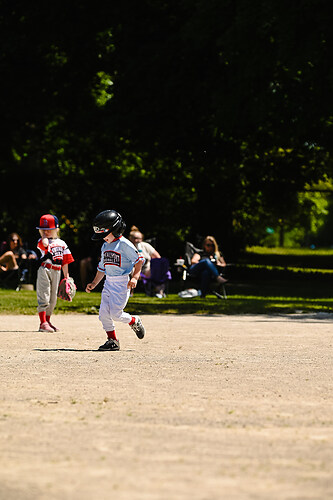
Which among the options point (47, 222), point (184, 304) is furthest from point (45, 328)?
point (184, 304)

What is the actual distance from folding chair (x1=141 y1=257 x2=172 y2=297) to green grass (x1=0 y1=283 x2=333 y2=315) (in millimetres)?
352

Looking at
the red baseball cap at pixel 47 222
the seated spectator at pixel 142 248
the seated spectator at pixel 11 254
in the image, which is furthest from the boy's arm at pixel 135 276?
the seated spectator at pixel 11 254

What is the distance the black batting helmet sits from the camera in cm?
1120

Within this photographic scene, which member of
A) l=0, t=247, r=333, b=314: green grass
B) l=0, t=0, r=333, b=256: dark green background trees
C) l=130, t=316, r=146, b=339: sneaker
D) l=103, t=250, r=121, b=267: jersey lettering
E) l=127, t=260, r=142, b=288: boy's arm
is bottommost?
l=0, t=247, r=333, b=314: green grass

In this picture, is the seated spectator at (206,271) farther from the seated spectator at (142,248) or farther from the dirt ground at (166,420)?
the dirt ground at (166,420)

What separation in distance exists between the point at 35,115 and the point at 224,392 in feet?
74.2

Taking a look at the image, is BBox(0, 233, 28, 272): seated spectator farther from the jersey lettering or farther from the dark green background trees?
the jersey lettering

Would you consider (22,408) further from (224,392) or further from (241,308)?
(241,308)

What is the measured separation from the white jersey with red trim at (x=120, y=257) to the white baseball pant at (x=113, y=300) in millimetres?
79

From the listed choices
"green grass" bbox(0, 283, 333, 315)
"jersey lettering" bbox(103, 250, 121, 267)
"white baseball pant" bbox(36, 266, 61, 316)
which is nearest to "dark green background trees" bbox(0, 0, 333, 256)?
"green grass" bbox(0, 283, 333, 315)

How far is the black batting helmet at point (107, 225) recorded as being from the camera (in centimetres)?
1120

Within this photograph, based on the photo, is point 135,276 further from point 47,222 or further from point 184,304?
point 184,304

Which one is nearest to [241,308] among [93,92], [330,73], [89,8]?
[330,73]

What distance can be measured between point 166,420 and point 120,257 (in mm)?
5019
